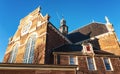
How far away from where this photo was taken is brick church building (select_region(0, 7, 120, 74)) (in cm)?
1463

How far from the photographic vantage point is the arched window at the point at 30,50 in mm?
22825

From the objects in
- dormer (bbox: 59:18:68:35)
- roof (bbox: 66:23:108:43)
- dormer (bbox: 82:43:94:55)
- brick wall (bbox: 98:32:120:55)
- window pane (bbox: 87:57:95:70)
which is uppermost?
dormer (bbox: 59:18:68:35)

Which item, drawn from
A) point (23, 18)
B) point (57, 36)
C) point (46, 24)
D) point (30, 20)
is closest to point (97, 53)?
point (57, 36)

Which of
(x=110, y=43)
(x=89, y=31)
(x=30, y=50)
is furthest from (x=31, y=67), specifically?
(x=89, y=31)

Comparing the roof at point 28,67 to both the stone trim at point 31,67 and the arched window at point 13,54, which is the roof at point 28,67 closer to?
the stone trim at point 31,67

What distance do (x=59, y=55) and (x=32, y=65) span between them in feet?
20.5

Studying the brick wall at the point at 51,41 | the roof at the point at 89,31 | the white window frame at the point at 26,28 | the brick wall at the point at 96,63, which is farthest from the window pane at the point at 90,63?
the white window frame at the point at 26,28

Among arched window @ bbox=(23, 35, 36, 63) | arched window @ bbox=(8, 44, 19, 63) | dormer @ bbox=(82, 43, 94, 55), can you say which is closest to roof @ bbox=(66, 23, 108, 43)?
dormer @ bbox=(82, 43, 94, 55)

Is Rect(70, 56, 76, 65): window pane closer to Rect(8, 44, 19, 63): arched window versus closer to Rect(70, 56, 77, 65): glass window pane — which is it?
Rect(70, 56, 77, 65): glass window pane

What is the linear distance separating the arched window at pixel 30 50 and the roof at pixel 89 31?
27.5ft

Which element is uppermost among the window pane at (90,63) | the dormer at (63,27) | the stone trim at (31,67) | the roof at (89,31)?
the dormer at (63,27)

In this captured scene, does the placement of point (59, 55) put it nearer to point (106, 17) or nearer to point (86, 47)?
point (86, 47)

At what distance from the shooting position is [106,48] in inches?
986

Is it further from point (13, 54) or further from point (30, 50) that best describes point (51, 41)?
point (13, 54)
